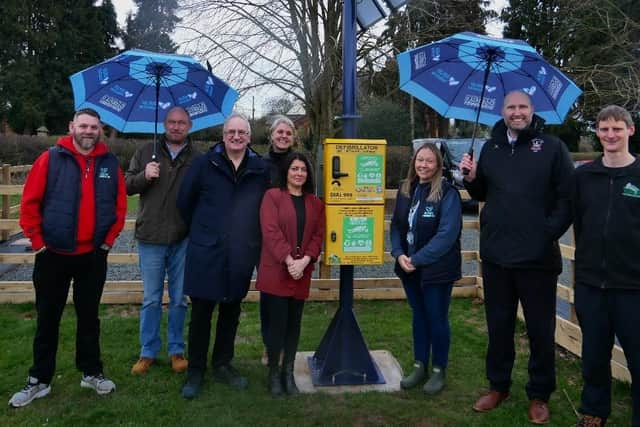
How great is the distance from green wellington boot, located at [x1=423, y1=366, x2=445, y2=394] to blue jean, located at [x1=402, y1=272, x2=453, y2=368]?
44 millimetres

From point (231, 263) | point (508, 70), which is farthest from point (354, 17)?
point (231, 263)

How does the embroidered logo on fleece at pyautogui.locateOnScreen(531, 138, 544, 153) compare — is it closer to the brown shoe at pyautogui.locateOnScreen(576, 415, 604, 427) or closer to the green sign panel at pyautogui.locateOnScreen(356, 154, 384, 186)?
the green sign panel at pyautogui.locateOnScreen(356, 154, 384, 186)

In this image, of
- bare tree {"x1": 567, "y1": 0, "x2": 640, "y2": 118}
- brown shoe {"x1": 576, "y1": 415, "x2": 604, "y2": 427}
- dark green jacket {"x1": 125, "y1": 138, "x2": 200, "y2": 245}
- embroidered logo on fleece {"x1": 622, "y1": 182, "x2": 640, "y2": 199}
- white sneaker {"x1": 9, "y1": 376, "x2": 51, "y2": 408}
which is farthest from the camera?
bare tree {"x1": 567, "y1": 0, "x2": 640, "y2": 118}

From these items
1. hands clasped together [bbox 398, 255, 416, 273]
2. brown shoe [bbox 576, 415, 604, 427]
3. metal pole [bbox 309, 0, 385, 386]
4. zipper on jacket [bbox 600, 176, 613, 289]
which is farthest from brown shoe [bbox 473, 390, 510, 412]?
zipper on jacket [bbox 600, 176, 613, 289]

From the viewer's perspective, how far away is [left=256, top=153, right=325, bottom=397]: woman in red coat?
361cm

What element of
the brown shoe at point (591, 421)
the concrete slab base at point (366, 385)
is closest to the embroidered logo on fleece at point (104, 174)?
the concrete slab base at point (366, 385)

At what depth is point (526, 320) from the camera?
3.53 meters

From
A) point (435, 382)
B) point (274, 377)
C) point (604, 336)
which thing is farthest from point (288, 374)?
point (604, 336)

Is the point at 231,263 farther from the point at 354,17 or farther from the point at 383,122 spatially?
the point at 383,122

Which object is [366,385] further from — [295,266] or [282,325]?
[295,266]

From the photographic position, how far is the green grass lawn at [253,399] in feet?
11.5

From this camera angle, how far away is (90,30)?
3544 centimetres

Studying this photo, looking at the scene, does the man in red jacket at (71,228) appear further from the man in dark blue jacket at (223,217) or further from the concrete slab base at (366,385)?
the concrete slab base at (366,385)

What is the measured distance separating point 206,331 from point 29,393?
1.26m
